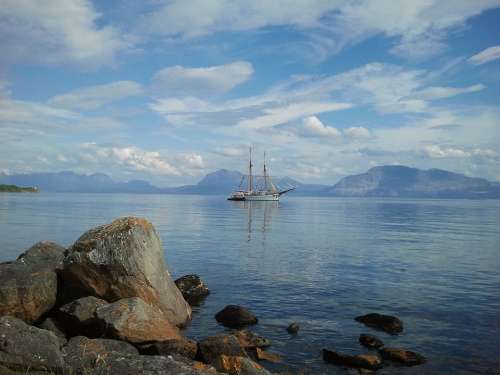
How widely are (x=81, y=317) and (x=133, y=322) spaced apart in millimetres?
2365

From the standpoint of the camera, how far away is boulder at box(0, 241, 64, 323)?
18.2 meters

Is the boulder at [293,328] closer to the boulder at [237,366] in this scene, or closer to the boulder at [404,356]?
the boulder at [404,356]

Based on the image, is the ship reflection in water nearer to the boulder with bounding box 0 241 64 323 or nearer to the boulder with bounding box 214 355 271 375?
the boulder with bounding box 0 241 64 323

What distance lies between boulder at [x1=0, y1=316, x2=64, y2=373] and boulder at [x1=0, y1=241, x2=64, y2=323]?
15.8 ft

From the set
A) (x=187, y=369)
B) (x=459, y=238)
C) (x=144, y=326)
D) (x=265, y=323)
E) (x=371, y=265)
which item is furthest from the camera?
(x=459, y=238)

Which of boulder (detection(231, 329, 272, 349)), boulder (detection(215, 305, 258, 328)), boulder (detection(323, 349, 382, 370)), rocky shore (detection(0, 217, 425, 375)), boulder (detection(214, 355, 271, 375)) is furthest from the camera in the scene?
boulder (detection(215, 305, 258, 328))

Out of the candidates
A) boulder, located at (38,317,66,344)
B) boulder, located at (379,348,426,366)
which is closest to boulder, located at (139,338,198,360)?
boulder, located at (38,317,66,344)

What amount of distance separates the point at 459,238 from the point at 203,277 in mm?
43668

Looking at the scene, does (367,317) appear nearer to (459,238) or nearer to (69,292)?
(69,292)

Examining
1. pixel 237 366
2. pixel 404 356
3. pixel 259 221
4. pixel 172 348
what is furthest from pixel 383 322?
pixel 259 221

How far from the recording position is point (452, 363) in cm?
1794

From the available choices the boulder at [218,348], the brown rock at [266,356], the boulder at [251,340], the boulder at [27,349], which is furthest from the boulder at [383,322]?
the boulder at [27,349]

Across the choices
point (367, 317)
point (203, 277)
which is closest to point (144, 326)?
point (367, 317)

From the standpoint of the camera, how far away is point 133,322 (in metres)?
17.3
